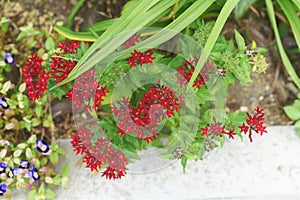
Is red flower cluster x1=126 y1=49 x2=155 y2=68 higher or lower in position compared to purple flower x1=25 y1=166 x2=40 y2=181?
higher

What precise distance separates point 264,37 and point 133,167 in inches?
31.6

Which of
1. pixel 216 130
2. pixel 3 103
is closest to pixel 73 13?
pixel 3 103

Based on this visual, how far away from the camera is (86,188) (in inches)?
69.7

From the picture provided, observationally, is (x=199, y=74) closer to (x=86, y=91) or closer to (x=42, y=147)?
(x=86, y=91)

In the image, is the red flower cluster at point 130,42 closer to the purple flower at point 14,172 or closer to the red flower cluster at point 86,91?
the red flower cluster at point 86,91

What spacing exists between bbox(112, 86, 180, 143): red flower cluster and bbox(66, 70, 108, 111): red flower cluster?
0.23 feet

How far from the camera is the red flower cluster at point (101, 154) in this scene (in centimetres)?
130

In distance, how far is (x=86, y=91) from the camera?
1.25 meters

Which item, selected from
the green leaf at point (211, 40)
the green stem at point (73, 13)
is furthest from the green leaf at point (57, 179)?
the green leaf at point (211, 40)

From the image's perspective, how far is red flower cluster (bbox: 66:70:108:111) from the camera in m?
1.25

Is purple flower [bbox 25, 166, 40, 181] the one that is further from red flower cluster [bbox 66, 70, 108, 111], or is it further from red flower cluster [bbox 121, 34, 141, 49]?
red flower cluster [bbox 121, 34, 141, 49]

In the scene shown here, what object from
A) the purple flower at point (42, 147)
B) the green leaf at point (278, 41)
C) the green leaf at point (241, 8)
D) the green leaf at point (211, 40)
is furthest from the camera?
the green leaf at point (241, 8)

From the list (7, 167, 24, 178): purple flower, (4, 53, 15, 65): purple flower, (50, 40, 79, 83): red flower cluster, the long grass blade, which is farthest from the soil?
(50, 40, 79, 83): red flower cluster

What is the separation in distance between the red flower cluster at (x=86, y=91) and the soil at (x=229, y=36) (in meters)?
0.55
